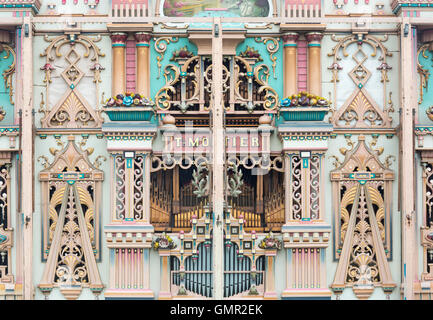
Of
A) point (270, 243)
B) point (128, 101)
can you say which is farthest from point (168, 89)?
point (270, 243)

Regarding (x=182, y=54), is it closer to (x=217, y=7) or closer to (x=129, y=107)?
(x=217, y=7)

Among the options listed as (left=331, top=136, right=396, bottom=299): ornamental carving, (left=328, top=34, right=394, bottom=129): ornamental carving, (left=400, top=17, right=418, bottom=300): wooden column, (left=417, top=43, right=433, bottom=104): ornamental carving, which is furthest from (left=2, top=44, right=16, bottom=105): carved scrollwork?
(left=417, top=43, right=433, bottom=104): ornamental carving

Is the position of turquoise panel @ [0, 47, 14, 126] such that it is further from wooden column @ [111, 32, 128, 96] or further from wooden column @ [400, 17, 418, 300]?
wooden column @ [400, 17, 418, 300]

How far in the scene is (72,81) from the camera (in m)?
11.6

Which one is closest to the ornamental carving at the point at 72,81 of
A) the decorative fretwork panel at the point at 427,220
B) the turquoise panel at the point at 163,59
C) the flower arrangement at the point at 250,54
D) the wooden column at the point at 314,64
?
the turquoise panel at the point at 163,59

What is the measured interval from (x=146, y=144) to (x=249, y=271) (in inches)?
66.8

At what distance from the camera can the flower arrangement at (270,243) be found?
37.3 ft

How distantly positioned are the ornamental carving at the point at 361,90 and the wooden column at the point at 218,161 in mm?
1264

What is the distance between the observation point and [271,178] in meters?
11.6

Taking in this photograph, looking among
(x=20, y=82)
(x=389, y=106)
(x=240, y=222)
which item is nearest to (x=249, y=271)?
(x=240, y=222)

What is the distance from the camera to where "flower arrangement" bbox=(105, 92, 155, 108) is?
11.3 m

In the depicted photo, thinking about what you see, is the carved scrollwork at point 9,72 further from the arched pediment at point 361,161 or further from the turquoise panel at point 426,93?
the turquoise panel at point 426,93
